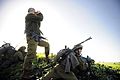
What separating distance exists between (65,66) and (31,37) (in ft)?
11.1

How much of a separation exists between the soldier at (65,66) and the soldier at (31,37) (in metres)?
2.15

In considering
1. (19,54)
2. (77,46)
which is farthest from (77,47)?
(19,54)

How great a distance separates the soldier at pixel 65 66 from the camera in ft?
38.2

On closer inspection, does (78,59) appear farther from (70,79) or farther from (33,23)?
(33,23)

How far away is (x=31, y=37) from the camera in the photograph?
14062 millimetres

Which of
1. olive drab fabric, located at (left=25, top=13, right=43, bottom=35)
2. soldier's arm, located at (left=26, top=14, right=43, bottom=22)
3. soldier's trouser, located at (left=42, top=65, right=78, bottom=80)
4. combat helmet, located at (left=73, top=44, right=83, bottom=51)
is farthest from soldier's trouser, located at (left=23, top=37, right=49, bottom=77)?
combat helmet, located at (left=73, top=44, right=83, bottom=51)

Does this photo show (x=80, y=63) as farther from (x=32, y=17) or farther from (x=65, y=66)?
(x=32, y=17)

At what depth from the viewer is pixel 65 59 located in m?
11.9

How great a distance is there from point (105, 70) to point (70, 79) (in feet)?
15.9

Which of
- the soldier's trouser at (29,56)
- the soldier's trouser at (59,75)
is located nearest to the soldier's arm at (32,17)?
the soldier's trouser at (29,56)

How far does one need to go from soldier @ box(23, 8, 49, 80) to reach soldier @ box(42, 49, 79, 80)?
84.8 inches

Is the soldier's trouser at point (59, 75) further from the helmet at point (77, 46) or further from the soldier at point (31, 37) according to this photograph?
the soldier at point (31, 37)

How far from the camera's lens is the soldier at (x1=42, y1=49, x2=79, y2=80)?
11633 millimetres

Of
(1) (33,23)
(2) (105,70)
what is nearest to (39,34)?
(1) (33,23)
